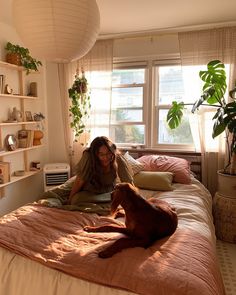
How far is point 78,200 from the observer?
211cm

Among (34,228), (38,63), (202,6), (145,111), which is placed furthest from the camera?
(145,111)

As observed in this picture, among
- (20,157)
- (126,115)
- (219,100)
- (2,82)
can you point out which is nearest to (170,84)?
(126,115)

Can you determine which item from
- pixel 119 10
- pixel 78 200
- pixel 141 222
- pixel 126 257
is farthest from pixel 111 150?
pixel 119 10

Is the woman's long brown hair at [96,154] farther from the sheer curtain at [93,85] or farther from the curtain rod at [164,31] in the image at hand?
the curtain rod at [164,31]

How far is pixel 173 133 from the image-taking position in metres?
3.51

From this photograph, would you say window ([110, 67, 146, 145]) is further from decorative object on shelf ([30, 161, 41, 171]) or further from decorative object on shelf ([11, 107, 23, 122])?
decorative object on shelf ([11, 107, 23, 122])

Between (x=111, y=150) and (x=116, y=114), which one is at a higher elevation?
(x=116, y=114)

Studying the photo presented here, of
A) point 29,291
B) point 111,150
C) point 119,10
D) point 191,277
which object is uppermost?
point 119,10

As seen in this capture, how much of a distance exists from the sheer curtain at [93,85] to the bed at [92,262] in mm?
1950

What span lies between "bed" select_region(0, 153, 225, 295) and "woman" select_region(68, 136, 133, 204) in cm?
44

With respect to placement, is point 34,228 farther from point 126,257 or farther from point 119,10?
point 119,10

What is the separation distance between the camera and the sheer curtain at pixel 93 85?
3.46m

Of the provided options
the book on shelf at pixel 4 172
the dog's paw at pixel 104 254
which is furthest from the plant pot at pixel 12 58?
the dog's paw at pixel 104 254

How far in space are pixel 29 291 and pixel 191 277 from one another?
78cm
